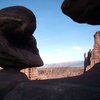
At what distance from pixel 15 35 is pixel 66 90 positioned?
2.11m

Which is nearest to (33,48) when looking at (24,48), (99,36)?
(24,48)

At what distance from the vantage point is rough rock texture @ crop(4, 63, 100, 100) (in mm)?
2906

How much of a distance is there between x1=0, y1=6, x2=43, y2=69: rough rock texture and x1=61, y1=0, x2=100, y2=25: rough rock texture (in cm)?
172

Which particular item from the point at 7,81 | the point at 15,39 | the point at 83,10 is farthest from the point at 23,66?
the point at 83,10

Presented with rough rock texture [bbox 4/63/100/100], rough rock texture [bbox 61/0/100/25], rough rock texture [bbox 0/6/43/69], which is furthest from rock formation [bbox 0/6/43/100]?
rough rock texture [bbox 61/0/100/25]

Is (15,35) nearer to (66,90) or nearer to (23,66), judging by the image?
(23,66)

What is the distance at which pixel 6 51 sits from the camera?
4.58m

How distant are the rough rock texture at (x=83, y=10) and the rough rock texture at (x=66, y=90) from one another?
2.42 feet

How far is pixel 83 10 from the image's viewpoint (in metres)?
2.93

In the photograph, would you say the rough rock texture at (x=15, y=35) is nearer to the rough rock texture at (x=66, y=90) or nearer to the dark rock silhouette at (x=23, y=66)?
the dark rock silhouette at (x=23, y=66)

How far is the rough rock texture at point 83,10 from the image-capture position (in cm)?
286

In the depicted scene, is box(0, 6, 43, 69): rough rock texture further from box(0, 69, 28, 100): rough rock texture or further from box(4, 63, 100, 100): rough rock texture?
box(4, 63, 100, 100): rough rock texture

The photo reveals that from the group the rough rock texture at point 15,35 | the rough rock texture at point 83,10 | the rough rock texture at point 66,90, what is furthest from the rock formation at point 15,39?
the rough rock texture at point 83,10

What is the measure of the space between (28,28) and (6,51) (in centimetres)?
65
